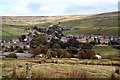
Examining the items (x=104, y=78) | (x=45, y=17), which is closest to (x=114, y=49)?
(x=104, y=78)

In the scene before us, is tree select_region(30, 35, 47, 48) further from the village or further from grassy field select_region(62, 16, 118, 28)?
grassy field select_region(62, 16, 118, 28)

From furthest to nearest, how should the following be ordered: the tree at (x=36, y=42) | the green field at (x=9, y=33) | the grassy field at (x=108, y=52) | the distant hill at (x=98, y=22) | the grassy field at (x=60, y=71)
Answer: the distant hill at (x=98, y=22) → the green field at (x=9, y=33) → the tree at (x=36, y=42) → the grassy field at (x=108, y=52) → the grassy field at (x=60, y=71)

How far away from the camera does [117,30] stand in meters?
94.1

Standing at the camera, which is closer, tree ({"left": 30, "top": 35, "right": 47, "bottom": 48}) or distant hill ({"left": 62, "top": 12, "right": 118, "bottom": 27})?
tree ({"left": 30, "top": 35, "right": 47, "bottom": 48})

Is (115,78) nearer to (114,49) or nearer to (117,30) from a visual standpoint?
(114,49)

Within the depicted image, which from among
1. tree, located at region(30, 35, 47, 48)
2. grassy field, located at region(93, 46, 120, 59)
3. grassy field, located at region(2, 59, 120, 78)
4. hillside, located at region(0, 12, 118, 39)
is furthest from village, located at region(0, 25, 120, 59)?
grassy field, located at region(2, 59, 120, 78)

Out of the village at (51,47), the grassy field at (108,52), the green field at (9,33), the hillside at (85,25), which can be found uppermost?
the hillside at (85,25)

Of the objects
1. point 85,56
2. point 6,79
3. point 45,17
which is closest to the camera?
point 6,79

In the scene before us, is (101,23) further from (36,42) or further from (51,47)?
(51,47)

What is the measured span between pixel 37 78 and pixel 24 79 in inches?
16.9

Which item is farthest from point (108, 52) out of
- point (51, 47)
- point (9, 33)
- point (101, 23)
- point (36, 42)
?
point (101, 23)

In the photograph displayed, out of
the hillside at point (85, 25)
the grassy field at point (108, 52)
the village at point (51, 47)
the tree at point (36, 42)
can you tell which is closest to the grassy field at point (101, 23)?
the hillside at point (85, 25)

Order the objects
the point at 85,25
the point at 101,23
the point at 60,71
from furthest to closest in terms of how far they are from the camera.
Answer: the point at 85,25, the point at 101,23, the point at 60,71

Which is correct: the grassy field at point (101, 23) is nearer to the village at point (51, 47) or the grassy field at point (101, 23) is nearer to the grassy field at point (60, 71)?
the village at point (51, 47)
